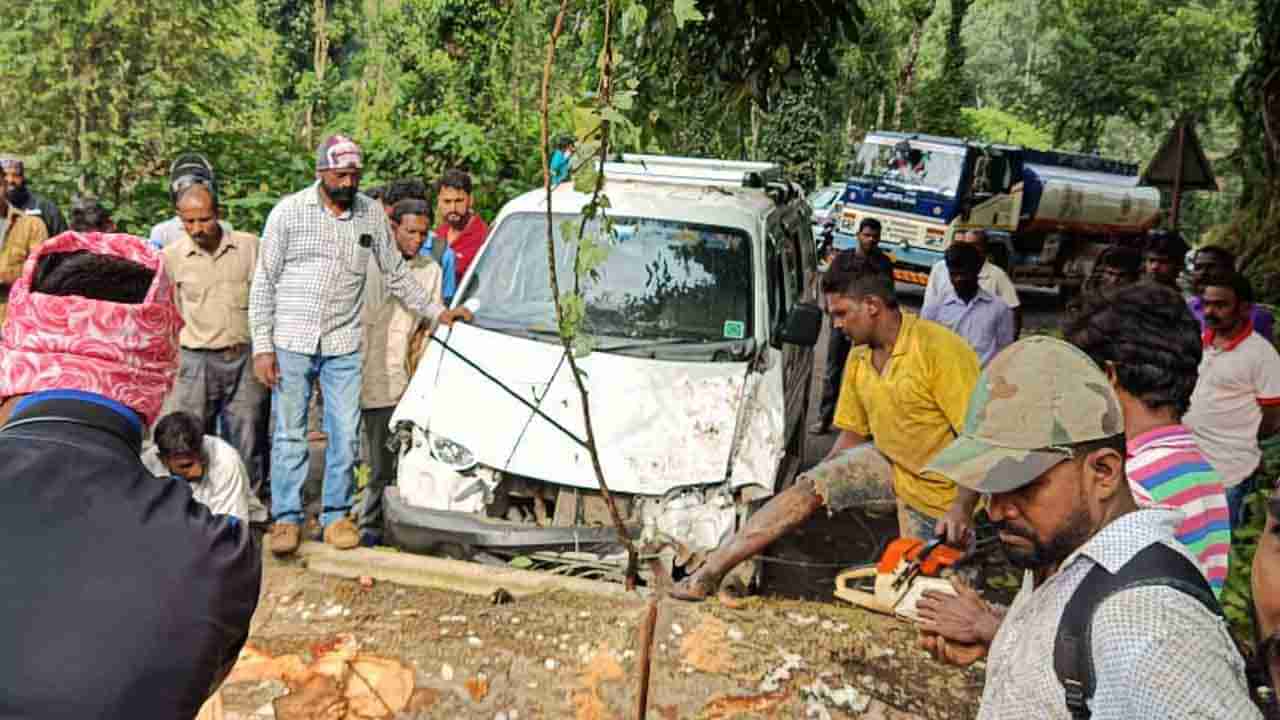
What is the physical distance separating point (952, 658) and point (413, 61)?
40.5ft

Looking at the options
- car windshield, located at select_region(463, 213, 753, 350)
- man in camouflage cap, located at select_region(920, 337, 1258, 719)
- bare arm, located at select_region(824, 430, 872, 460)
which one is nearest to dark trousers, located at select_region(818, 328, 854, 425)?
car windshield, located at select_region(463, 213, 753, 350)

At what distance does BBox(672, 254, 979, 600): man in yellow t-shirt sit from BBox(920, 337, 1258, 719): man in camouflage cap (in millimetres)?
1881

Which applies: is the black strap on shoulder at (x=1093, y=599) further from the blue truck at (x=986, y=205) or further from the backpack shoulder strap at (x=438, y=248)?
the blue truck at (x=986, y=205)

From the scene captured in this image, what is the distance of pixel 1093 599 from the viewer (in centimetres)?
168

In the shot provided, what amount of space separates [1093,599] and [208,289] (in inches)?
196

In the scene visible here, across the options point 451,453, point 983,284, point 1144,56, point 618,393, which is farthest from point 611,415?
point 1144,56

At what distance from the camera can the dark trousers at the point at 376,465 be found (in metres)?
5.91

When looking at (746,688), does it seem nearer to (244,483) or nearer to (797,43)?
(244,483)

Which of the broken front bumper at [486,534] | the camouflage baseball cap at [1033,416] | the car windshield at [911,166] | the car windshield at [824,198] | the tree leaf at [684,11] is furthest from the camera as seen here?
the car windshield at [824,198]

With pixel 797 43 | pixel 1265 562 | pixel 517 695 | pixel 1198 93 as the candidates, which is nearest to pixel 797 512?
pixel 517 695

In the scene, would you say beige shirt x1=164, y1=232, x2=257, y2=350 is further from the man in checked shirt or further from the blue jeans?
the blue jeans

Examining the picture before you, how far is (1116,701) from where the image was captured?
1.57 metres

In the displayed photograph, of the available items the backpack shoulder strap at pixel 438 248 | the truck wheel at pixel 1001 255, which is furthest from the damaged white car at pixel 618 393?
the truck wheel at pixel 1001 255

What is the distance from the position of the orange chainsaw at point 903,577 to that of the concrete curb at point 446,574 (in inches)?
52.1
